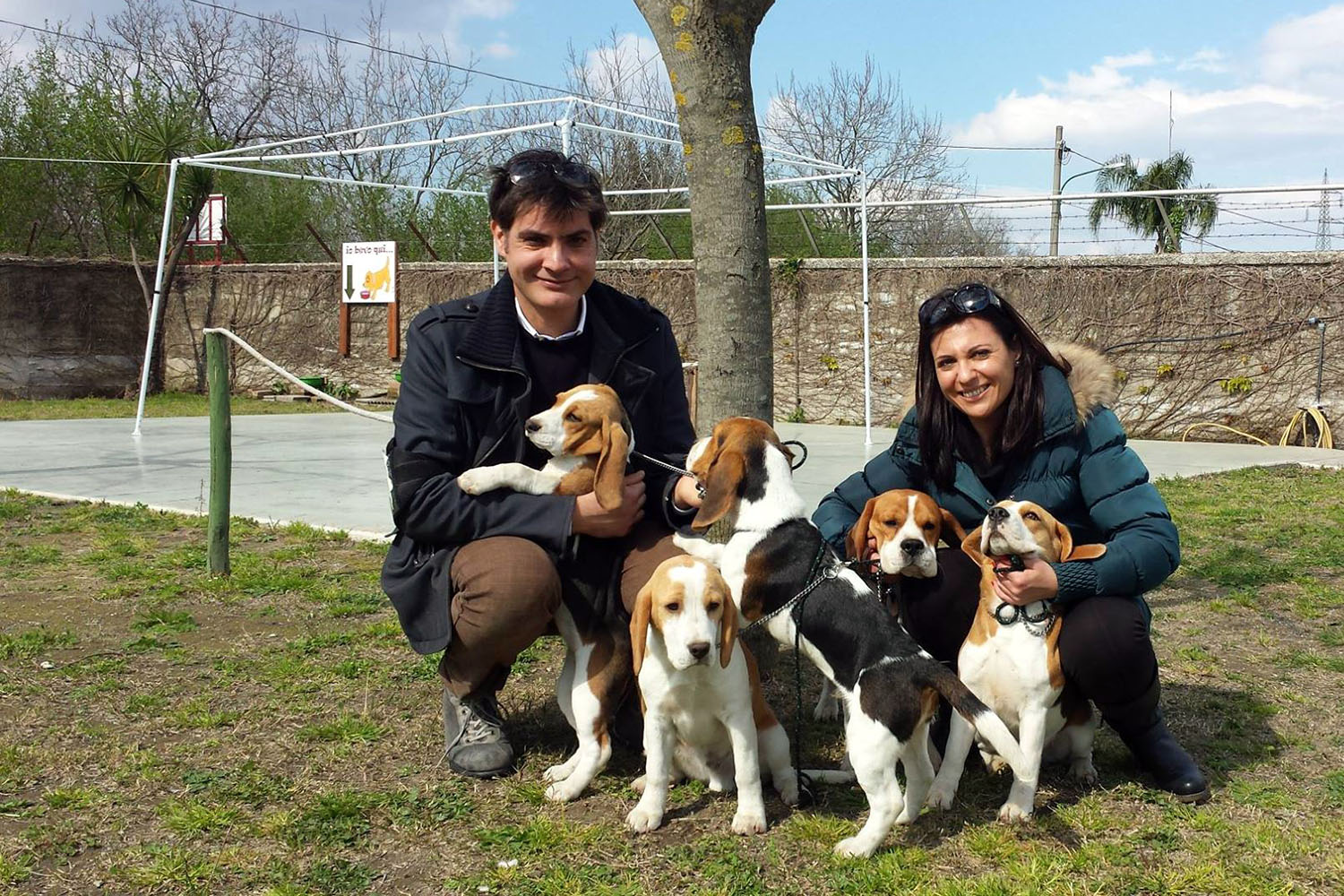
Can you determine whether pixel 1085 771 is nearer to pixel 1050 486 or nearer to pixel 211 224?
pixel 1050 486

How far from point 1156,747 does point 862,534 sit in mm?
1007

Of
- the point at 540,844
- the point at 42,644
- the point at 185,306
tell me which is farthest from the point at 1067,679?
the point at 185,306

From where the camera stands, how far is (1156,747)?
3.25 meters

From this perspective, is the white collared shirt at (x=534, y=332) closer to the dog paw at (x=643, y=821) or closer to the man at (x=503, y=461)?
the man at (x=503, y=461)

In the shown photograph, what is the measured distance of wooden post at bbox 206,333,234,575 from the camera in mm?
5691

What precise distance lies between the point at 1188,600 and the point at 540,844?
376 centimetres

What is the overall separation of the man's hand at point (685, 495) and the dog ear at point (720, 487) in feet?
0.47

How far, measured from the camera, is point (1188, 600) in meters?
5.44

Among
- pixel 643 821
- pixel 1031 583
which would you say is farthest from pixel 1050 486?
pixel 643 821

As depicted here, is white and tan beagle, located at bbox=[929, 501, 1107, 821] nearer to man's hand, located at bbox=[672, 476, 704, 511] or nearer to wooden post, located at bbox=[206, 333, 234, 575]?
man's hand, located at bbox=[672, 476, 704, 511]

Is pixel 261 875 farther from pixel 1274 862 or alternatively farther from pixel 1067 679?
pixel 1274 862

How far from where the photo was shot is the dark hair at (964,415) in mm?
3285

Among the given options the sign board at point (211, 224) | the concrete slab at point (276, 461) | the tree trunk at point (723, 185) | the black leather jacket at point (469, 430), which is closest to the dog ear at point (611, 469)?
the black leather jacket at point (469, 430)

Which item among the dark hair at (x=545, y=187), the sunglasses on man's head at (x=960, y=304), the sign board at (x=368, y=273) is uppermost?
the sign board at (x=368, y=273)
